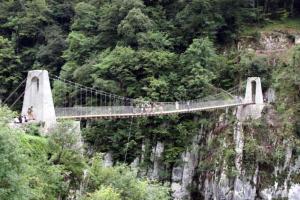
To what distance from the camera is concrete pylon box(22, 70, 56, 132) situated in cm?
2661

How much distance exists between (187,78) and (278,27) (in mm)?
9076

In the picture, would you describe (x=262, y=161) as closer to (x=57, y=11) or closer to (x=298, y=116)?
(x=298, y=116)

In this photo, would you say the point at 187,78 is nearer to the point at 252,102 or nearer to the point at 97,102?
the point at 252,102

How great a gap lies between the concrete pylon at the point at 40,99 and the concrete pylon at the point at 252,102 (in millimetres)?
12218

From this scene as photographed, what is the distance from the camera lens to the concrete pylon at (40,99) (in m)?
26.6

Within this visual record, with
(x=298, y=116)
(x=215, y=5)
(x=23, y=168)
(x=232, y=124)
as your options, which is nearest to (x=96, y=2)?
(x=215, y=5)

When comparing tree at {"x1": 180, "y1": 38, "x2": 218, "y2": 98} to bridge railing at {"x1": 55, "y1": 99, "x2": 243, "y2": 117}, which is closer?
bridge railing at {"x1": 55, "y1": 99, "x2": 243, "y2": 117}

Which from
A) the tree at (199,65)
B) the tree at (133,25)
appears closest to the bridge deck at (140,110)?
the tree at (199,65)

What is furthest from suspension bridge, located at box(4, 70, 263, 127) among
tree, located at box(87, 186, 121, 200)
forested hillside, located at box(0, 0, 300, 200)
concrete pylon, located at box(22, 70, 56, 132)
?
tree, located at box(87, 186, 121, 200)

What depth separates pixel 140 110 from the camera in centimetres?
3153

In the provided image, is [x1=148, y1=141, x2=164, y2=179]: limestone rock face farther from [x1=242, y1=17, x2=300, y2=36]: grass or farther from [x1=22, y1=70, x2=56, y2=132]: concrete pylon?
[x1=242, y1=17, x2=300, y2=36]: grass

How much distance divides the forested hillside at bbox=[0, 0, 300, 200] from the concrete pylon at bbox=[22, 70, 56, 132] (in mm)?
1721

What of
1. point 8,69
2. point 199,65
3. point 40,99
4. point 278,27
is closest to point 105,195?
point 40,99

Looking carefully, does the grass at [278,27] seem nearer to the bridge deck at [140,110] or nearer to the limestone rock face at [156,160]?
the bridge deck at [140,110]
